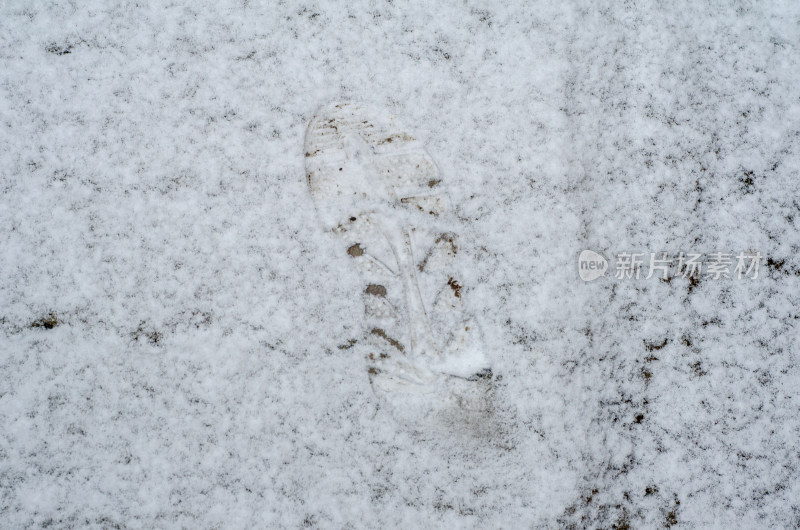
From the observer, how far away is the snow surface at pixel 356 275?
978 mm

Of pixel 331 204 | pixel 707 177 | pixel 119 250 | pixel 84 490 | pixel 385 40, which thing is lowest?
pixel 84 490

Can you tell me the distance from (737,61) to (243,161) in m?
1.20

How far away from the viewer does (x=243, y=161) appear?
1021 mm

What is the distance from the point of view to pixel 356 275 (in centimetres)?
99

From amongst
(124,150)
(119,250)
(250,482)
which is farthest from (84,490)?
(124,150)

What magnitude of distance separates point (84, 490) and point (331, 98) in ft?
3.49

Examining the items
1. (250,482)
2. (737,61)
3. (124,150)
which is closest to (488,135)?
(737,61)

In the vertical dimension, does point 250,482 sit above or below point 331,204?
below

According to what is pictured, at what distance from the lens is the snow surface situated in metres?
0.98

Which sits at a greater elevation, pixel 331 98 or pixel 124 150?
pixel 331 98

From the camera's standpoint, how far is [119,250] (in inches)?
39.4

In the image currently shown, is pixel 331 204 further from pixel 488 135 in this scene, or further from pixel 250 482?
pixel 250 482

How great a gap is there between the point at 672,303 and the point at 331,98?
93 cm

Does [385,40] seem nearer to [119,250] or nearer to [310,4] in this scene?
[310,4]
